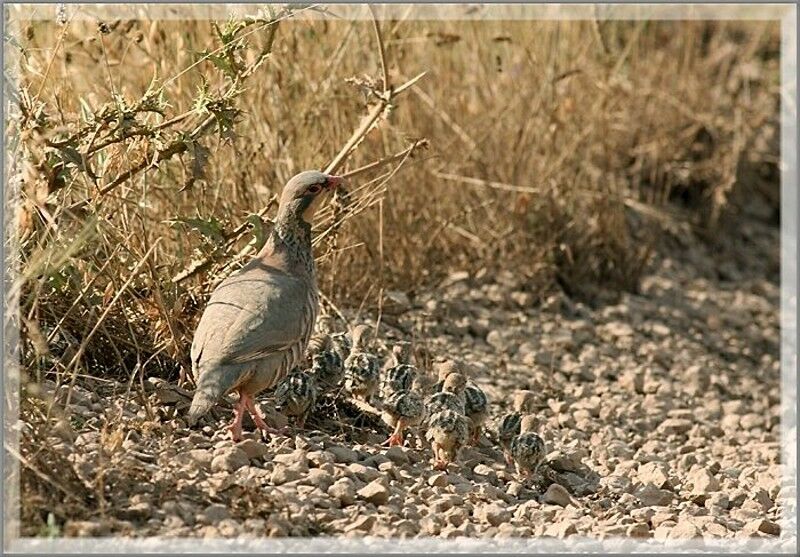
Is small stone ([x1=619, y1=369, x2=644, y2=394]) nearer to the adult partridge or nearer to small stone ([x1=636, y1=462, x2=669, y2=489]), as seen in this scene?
small stone ([x1=636, y1=462, x2=669, y2=489])

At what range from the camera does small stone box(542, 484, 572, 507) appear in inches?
195

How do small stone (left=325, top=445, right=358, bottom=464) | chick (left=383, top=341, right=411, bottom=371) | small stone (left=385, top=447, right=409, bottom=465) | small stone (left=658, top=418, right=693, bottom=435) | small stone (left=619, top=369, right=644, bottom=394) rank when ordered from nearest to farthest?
small stone (left=325, top=445, right=358, bottom=464) → small stone (left=385, top=447, right=409, bottom=465) → chick (left=383, top=341, right=411, bottom=371) → small stone (left=658, top=418, right=693, bottom=435) → small stone (left=619, top=369, right=644, bottom=394)

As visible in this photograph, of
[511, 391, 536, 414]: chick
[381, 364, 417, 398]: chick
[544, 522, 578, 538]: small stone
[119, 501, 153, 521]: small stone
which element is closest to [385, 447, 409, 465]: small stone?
[381, 364, 417, 398]: chick

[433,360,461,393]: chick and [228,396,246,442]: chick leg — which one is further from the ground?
[228,396,246,442]: chick leg

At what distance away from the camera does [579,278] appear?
316 inches

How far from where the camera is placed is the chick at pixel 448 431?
490cm

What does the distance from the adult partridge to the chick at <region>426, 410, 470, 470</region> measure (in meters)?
0.54

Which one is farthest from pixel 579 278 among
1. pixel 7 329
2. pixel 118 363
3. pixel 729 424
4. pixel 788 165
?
pixel 7 329

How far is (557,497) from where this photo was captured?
4957mm

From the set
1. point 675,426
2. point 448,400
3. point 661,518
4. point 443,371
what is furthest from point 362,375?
point 675,426

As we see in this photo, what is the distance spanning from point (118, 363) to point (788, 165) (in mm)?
5673

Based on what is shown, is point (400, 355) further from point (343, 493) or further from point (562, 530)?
point (562, 530)

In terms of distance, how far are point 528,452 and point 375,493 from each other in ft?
2.39

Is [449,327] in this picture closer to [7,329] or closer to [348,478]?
[348,478]
